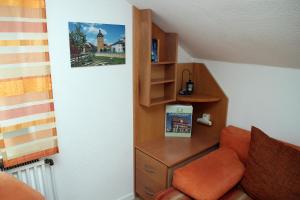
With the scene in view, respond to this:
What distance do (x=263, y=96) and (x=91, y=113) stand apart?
1543 millimetres

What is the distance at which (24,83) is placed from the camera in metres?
1.47

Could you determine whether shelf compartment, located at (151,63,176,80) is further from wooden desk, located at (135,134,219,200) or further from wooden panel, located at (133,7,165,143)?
wooden desk, located at (135,134,219,200)

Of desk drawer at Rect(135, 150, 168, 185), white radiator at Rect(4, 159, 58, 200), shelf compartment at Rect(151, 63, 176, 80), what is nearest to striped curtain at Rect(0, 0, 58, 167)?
white radiator at Rect(4, 159, 58, 200)

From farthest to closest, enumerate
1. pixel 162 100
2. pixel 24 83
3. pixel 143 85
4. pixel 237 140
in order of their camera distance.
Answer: pixel 162 100
pixel 143 85
pixel 237 140
pixel 24 83

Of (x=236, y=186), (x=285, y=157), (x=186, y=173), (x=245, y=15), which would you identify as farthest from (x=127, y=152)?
(x=245, y=15)

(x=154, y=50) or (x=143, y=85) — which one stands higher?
(x=154, y=50)

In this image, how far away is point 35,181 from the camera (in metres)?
1.66

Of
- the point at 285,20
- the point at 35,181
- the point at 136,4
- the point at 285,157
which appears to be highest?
the point at 136,4

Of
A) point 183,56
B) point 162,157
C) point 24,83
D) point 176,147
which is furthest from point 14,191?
point 183,56

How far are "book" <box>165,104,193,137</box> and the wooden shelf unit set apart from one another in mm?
69

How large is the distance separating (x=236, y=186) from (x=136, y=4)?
1.74 meters

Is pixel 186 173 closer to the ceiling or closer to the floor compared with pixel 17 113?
closer to the floor

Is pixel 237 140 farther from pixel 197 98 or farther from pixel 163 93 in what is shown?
pixel 163 93

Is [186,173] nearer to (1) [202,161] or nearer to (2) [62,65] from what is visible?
(1) [202,161]
